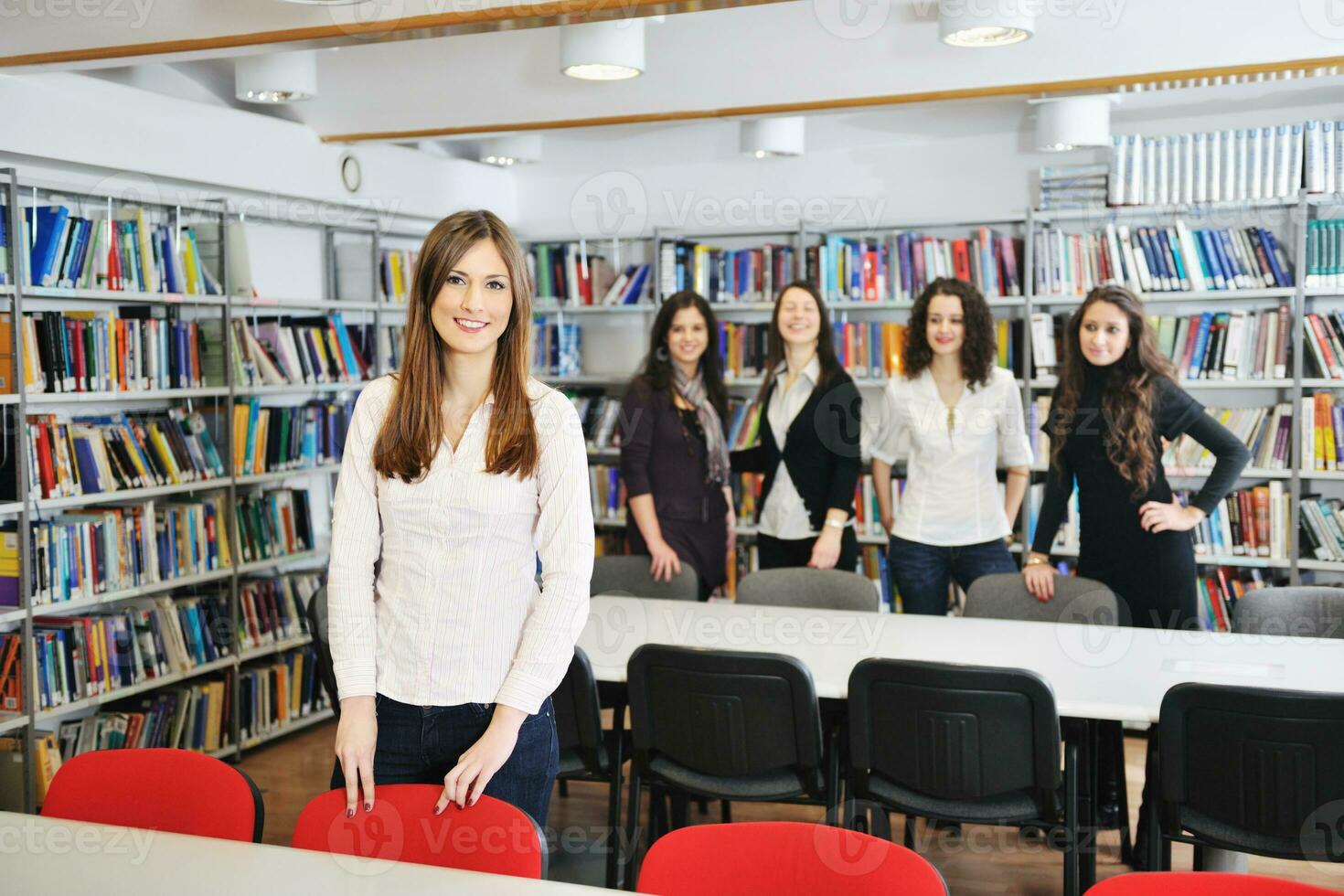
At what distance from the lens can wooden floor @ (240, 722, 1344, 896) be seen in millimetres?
3396

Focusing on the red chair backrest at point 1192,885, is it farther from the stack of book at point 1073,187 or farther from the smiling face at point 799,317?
the stack of book at point 1073,187

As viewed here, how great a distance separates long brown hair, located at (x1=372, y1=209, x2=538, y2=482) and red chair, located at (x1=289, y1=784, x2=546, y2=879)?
512mm

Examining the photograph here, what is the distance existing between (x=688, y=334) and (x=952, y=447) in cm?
98

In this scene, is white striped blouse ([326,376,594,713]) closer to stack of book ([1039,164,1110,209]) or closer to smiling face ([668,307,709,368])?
smiling face ([668,307,709,368])

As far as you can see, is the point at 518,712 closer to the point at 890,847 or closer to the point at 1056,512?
the point at 890,847

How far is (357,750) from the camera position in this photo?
1823mm

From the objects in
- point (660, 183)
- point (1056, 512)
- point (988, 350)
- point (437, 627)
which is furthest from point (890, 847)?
point (660, 183)

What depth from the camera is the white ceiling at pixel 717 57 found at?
11.1ft

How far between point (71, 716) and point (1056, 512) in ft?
11.5

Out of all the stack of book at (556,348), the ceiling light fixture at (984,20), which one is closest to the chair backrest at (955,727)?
the ceiling light fixture at (984,20)

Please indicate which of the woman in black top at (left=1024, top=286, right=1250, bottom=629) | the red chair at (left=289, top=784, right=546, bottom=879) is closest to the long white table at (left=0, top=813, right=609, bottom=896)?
the red chair at (left=289, top=784, right=546, bottom=879)

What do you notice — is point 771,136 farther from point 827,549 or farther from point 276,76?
point 827,549

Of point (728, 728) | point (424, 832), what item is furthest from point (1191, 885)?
point (728, 728)

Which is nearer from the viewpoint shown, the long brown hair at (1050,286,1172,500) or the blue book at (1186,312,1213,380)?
the long brown hair at (1050,286,1172,500)
